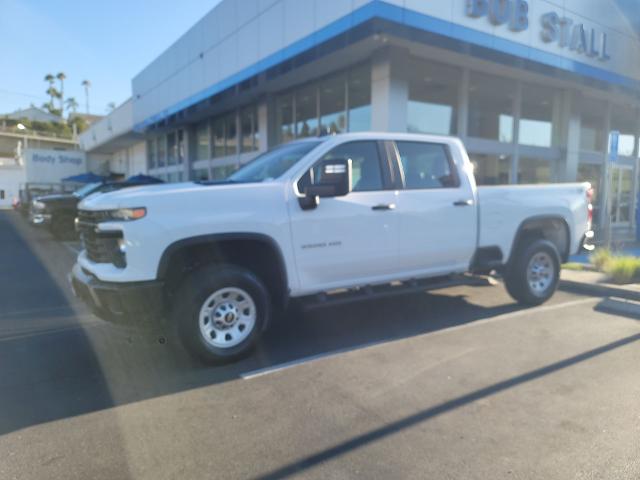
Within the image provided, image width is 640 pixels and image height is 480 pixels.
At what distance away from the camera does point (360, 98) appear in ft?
39.4

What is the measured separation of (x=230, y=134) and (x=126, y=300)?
608 inches

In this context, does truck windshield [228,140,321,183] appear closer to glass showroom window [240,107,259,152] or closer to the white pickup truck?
the white pickup truck

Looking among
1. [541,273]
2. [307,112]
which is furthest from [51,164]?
[541,273]

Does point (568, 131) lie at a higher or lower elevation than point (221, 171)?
higher

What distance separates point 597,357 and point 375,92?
8.04 m

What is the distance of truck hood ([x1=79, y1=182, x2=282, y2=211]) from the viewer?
388 cm

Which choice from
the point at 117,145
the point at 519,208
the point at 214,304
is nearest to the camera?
the point at 214,304

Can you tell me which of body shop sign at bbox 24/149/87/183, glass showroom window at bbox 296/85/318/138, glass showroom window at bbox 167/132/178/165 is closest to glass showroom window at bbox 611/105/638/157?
glass showroom window at bbox 296/85/318/138

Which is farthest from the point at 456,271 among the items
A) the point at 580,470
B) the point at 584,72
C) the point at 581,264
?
the point at 584,72

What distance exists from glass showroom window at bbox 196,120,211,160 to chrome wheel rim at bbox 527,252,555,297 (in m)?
16.3

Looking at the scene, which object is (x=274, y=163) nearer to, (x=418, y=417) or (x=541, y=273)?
(x=418, y=417)

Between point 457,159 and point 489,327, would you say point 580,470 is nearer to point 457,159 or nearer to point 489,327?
point 489,327

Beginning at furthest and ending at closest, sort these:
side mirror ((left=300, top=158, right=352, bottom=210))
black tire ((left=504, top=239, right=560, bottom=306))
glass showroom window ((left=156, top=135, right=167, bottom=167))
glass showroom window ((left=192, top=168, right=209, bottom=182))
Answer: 1. glass showroom window ((left=156, top=135, right=167, bottom=167))
2. glass showroom window ((left=192, top=168, right=209, bottom=182))
3. black tire ((left=504, top=239, right=560, bottom=306))
4. side mirror ((left=300, top=158, right=352, bottom=210))

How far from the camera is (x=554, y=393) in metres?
3.71
